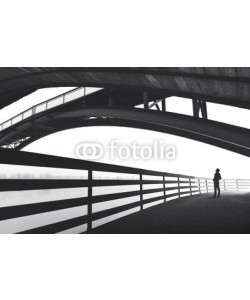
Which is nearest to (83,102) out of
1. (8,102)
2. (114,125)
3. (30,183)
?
(114,125)

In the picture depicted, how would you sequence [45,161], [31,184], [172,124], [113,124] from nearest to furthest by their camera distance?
1. [31,184]
2. [45,161]
3. [172,124]
4. [113,124]

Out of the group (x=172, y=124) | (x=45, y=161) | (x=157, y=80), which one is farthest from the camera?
(x=172, y=124)

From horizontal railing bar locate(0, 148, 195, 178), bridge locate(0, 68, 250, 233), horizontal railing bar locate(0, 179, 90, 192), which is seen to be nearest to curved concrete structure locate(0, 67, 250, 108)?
bridge locate(0, 68, 250, 233)

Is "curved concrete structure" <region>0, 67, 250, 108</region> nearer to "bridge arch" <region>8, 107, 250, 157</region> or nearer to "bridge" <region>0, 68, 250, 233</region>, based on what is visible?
"bridge" <region>0, 68, 250, 233</region>

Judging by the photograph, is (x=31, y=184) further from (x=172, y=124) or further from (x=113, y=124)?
(x=113, y=124)

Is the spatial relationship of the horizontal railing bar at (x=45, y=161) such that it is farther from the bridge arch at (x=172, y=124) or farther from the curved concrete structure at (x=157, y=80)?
the bridge arch at (x=172, y=124)

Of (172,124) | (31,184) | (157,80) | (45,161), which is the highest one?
(157,80)

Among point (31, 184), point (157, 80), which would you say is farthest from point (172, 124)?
point (31, 184)

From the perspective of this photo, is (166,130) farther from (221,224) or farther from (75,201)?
(75,201)

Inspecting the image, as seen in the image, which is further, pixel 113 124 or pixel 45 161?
pixel 113 124

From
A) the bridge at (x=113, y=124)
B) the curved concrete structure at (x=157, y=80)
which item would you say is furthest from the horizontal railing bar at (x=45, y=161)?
the curved concrete structure at (x=157, y=80)

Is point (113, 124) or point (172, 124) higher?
point (113, 124)
